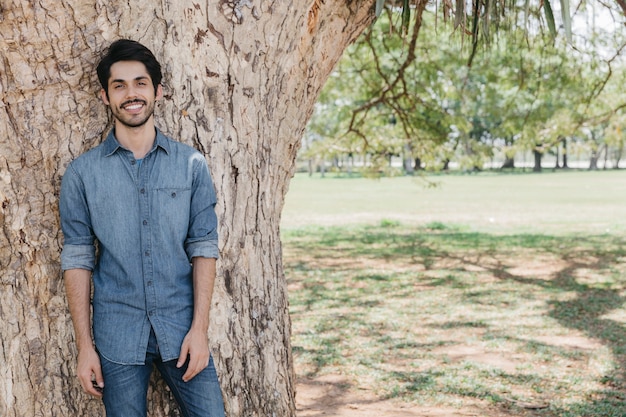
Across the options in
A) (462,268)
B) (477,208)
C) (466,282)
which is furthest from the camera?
(477,208)

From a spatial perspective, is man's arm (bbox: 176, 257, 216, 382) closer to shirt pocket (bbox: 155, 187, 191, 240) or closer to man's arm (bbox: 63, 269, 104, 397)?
shirt pocket (bbox: 155, 187, 191, 240)

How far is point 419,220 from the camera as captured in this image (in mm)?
18891

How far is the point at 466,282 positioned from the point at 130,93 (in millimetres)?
7643

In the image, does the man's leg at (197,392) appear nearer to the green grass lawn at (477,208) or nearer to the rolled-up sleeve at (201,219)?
the rolled-up sleeve at (201,219)

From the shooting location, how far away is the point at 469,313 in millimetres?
7742

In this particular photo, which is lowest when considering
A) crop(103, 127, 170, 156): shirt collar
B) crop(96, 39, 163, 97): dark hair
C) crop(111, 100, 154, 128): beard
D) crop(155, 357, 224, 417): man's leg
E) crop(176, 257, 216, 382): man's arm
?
crop(155, 357, 224, 417): man's leg

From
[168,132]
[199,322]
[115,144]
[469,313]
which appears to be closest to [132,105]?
[115,144]

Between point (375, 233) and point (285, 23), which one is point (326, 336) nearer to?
point (285, 23)

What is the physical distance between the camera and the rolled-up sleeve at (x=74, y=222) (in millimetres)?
2523

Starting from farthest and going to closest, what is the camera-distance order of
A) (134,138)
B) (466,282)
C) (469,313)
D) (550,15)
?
(466,282)
(469,313)
(550,15)
(134,138)

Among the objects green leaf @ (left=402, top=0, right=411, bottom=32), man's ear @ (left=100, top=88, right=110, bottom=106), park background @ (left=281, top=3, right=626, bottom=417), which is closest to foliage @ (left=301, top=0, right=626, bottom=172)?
park background @ (left=281, top=3, right=626, bottom=417)

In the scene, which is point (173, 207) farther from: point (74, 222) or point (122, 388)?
point (122, 388)

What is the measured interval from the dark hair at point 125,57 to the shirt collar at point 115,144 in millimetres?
167

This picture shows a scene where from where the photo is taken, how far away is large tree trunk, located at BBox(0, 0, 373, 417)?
2.75m
